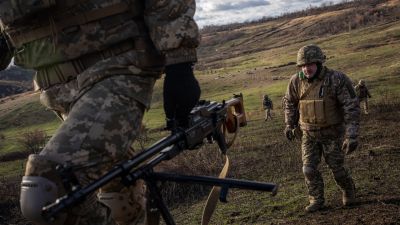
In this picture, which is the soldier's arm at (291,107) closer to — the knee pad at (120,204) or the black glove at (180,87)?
the knee pad at (120,204)

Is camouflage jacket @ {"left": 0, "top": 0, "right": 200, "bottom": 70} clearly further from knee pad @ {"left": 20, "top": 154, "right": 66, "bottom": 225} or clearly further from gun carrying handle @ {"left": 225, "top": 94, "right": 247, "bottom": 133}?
gun carrying handle @ {"left": 225, "top": 94, "right": 247, "bottom": 133}

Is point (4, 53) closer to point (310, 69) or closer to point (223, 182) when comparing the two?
point (223, 182)

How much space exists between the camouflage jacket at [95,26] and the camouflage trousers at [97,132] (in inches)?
10.1

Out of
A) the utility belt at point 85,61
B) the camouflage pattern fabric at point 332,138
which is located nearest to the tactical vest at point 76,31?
the utility belt at point 85,61

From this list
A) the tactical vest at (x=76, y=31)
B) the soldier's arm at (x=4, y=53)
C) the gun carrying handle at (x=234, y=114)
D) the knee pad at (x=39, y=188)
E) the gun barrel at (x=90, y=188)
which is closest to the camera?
the gun barrel at (x=90, y=188)

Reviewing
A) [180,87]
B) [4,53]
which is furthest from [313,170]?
[4,53]

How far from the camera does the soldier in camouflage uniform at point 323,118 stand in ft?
22.7

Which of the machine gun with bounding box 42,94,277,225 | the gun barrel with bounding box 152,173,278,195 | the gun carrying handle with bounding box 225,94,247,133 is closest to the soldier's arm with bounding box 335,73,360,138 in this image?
the gun carrying handle with bounding box 225,94,247,133

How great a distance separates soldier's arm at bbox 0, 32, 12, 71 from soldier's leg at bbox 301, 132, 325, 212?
4251mm

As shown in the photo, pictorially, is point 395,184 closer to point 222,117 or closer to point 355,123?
point 355,123

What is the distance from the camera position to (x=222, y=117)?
4.26 metres

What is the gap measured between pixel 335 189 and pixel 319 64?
182 centimetres

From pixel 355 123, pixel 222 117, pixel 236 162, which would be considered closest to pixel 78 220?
pixel 222 117

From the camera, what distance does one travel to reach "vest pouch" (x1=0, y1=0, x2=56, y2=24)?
3.16 meters
